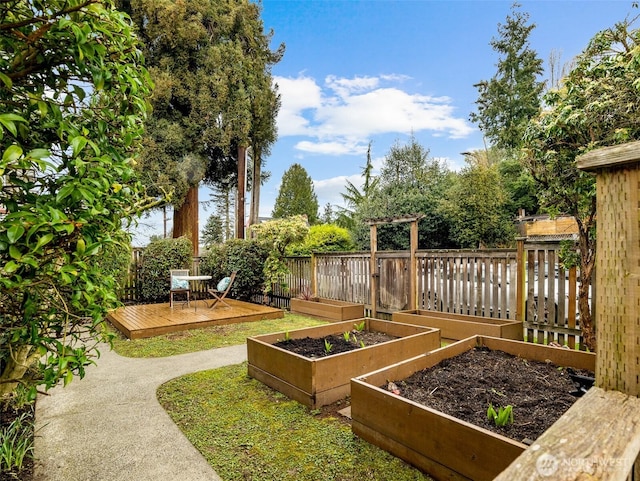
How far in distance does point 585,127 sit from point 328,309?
15.7ft

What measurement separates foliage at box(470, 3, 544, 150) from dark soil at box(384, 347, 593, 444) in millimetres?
19276

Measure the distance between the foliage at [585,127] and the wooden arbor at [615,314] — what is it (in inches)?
98.7

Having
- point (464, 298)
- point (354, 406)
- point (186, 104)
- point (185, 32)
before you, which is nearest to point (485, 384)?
point (354, 406)

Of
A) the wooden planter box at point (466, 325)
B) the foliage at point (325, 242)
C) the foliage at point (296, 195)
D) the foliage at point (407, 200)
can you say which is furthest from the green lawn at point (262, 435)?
the foliage at point (296, 195)

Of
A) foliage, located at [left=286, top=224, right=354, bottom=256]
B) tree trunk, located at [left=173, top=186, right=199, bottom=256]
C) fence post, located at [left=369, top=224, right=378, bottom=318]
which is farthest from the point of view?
tree trunk, located at [left=173, top=186, right=199, bottom=256]

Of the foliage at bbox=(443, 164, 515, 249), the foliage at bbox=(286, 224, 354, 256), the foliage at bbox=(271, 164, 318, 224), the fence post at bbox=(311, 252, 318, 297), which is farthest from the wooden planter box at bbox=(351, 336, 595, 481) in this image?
the foliage at bbox=(271, 164, 318, 224)

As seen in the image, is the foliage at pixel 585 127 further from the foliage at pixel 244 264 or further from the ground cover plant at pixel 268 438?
the foliage at pixel 244 264

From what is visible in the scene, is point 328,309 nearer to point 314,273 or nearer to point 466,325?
point 314,273

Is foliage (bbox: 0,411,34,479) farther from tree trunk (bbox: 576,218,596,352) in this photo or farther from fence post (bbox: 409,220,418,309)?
fence post (bbox: 409,220,418,309)

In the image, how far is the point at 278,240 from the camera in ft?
25.7

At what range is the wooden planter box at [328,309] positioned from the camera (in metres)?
6.53

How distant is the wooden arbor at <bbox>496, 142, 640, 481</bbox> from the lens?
3.05 feet

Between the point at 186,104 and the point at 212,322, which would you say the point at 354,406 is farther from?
the point at 186,104

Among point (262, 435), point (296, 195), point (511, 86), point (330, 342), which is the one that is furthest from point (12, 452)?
point (511, 86)
